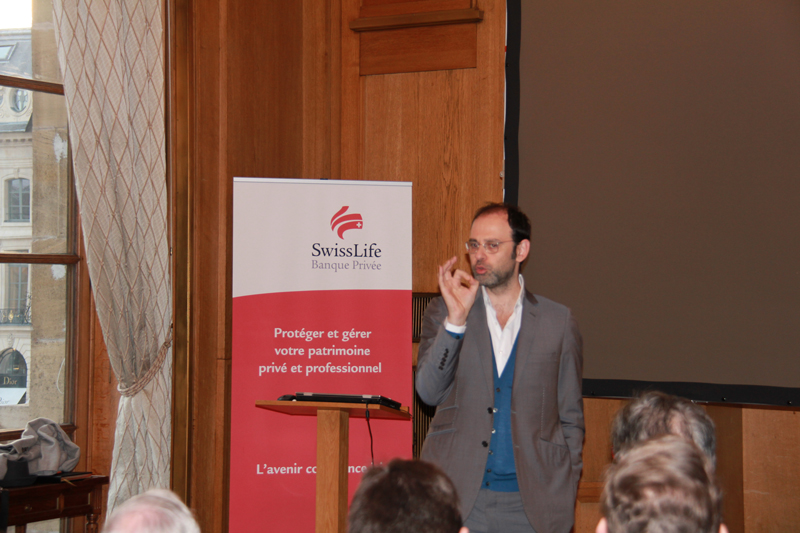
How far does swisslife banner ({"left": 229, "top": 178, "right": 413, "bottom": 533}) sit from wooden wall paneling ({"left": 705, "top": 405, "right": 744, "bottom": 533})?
169 cm

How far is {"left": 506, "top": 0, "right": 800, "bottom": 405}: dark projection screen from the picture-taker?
3.46 m

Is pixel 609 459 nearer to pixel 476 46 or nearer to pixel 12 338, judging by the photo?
pixel 476 46

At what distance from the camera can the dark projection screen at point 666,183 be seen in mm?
3459

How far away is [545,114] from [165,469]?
271 centimetres

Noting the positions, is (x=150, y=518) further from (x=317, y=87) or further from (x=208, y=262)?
(x=317, y=87)

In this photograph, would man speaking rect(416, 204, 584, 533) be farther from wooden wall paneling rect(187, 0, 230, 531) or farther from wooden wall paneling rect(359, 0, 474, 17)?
wooden wall paneling rect(359, 0, 474, 17)

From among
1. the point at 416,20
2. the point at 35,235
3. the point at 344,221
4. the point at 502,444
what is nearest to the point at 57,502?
the point at 35,235

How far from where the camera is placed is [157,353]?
10.9 ft

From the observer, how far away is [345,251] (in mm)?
3508

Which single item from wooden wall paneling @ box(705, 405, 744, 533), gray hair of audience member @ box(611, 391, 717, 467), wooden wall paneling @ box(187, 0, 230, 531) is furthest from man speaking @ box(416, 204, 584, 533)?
wooden wall paneling @ box(705, 405, 744, 533)

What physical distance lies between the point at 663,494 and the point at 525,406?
4.06ft

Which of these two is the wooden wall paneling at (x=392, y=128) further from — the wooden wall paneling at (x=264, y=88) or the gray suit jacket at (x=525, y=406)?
the gray suit jacket at (x=525, y=406)

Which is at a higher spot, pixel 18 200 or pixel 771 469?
pixel 18 200

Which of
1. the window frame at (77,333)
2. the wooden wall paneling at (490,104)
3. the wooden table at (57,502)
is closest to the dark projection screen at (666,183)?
the wooden wall paneling at (490,104)
